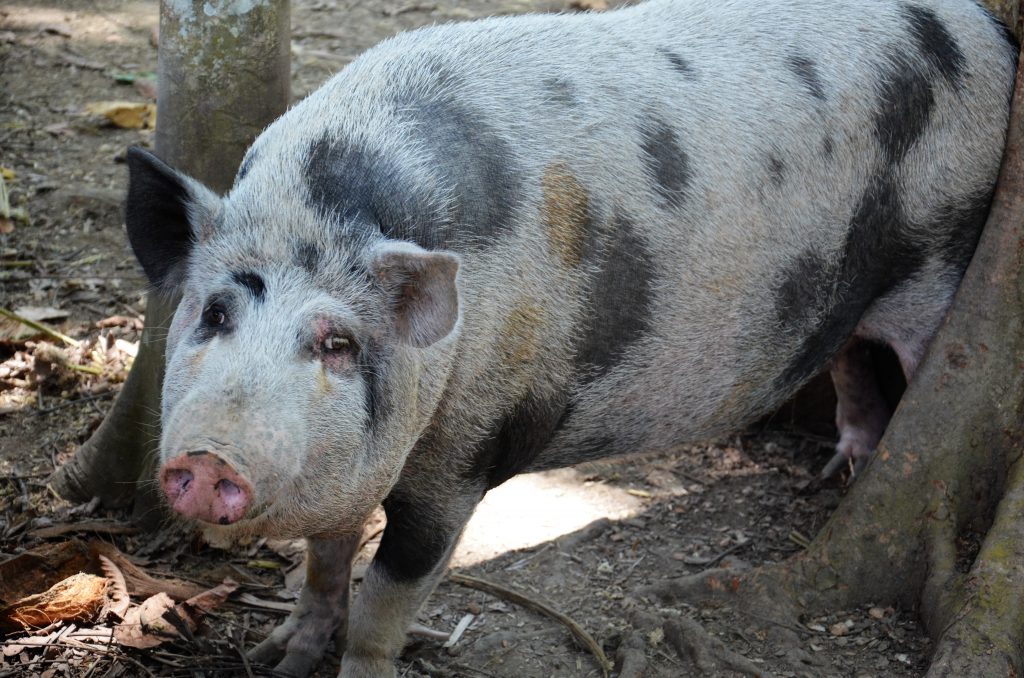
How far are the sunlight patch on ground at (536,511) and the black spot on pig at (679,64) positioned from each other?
2.01 meters

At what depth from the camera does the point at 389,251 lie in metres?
2.94

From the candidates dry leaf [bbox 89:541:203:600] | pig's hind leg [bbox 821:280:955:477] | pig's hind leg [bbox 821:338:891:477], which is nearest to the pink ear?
dry leaf [bbox 89:541:203:600]

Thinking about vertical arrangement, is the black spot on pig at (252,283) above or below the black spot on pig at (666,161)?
below

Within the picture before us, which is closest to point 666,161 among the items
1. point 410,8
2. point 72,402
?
point 72,402

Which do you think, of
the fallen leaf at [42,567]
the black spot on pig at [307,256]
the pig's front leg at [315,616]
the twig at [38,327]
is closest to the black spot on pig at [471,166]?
the black spot on pig at [307,256]

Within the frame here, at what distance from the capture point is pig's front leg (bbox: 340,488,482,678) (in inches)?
141

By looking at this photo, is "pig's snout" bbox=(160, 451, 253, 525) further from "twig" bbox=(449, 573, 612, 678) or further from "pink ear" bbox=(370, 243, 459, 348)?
"twig" bbox=(449, 573, 612, 678)

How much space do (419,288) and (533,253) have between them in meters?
0.51

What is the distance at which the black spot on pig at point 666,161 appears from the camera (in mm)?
3629

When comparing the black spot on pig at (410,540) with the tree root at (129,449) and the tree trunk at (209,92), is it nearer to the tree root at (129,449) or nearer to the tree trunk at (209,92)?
the tree trunk at (209,92)

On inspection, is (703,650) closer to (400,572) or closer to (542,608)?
(542,608)

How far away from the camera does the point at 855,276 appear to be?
409 cm

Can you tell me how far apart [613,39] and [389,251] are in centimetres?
130

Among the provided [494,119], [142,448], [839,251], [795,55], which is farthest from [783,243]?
[142,448]
